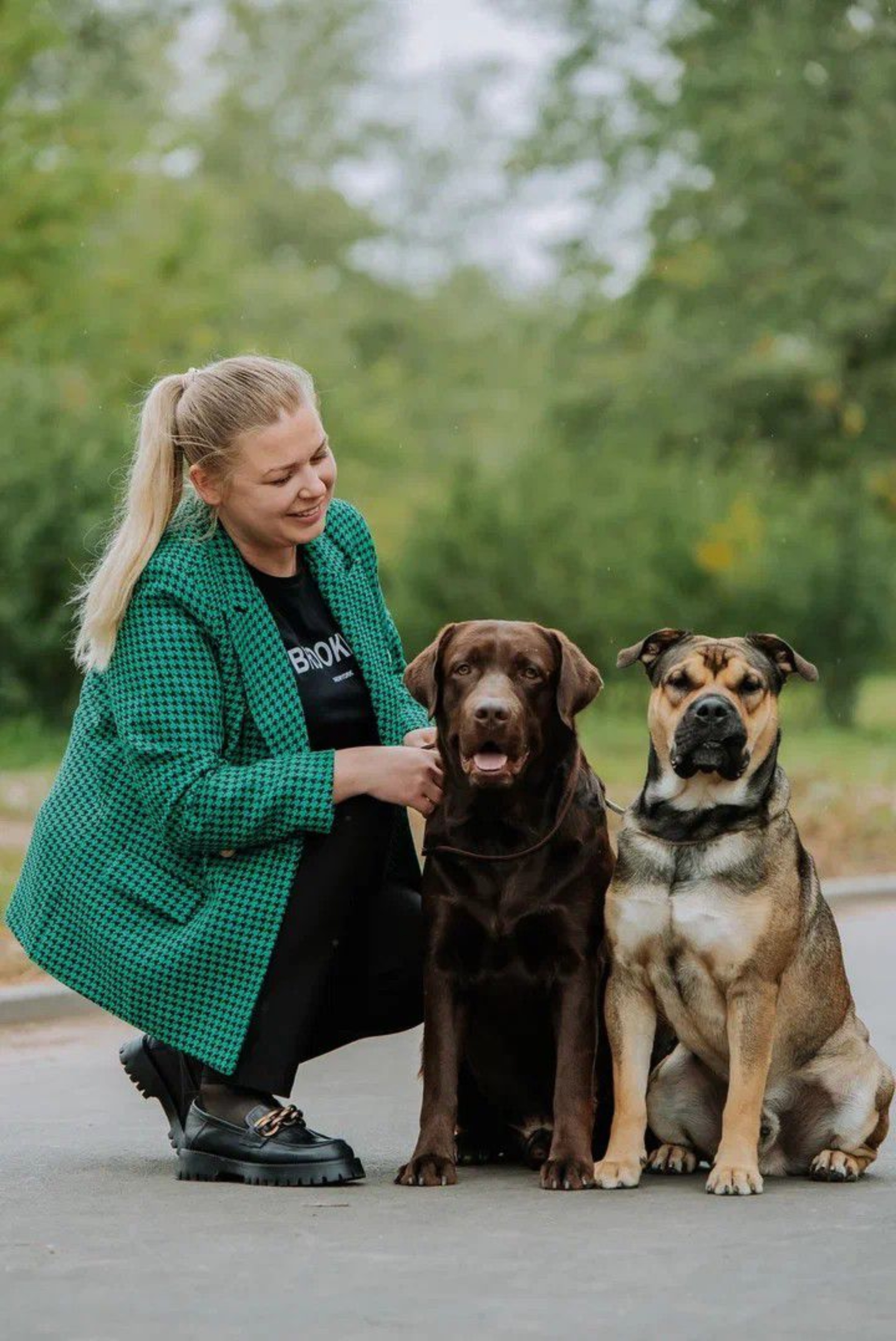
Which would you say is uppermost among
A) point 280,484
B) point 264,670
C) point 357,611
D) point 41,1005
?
point 280,484

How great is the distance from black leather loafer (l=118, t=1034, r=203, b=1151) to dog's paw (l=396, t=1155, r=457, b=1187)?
63cm

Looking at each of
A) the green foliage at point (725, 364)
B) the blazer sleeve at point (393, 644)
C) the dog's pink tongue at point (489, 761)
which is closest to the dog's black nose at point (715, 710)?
the dog's pink tongue at point (489, 761)

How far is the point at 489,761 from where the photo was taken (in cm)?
530

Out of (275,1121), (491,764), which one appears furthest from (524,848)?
(275,1121)

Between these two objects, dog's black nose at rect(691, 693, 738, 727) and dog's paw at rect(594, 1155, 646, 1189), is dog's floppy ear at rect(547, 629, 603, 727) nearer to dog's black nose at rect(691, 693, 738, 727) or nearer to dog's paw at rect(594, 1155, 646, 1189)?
dog's black nose at rect(691, 693, 738, 727)

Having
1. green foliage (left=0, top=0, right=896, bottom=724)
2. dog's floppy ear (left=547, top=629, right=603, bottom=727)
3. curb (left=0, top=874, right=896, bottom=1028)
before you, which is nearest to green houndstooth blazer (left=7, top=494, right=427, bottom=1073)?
dog's floppy ear (left=547, top=629, right=603, bottom=727)

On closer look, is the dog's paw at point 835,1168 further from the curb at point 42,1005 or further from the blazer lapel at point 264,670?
the curb at point 42,1005

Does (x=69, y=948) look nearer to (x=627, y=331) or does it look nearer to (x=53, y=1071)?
(x=53, y=1071)

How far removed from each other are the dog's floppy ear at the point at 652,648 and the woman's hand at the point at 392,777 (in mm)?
595

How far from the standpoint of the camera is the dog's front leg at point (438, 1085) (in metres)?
5.29

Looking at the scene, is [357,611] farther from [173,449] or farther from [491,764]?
[491,764]

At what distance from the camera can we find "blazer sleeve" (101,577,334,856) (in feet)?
17.7

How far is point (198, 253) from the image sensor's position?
28.4 m

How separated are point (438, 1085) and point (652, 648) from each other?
1297 millimetres
